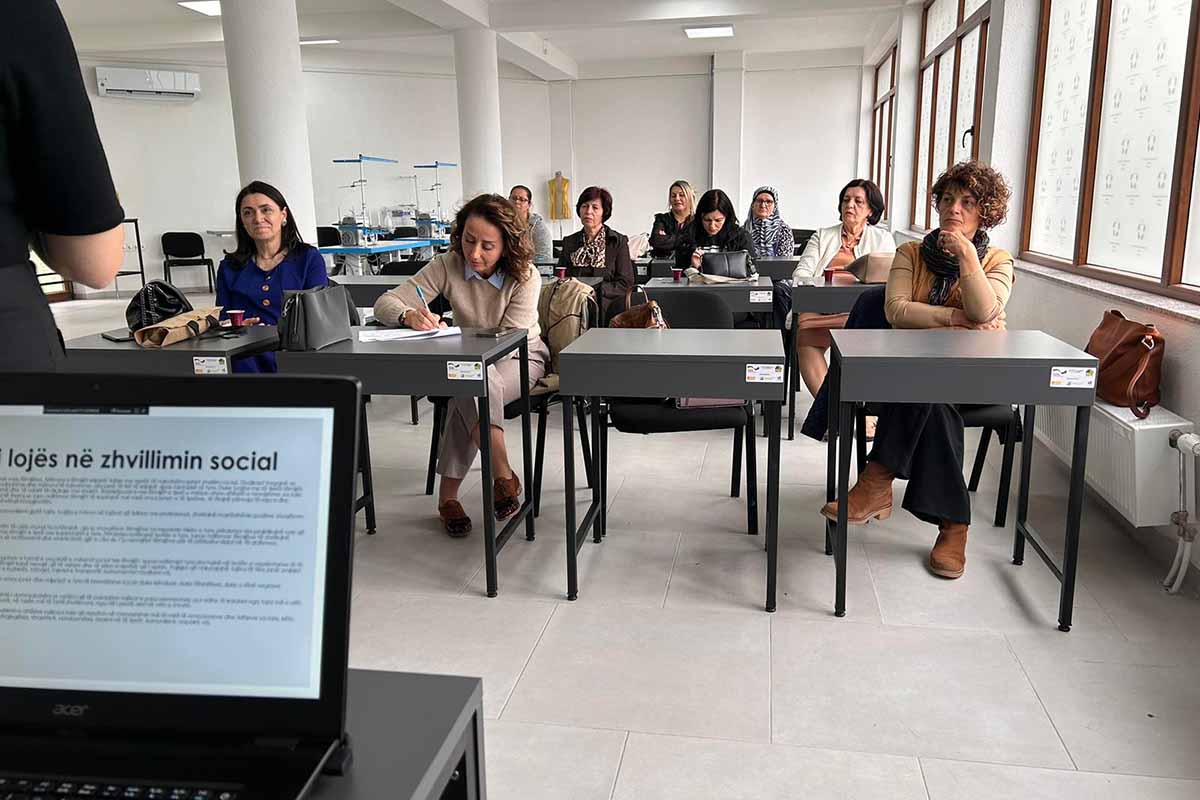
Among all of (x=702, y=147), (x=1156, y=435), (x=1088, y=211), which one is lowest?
(x=1156, y=435)

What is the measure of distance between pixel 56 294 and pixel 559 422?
28.7 ft

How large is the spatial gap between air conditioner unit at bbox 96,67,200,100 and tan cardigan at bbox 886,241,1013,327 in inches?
432

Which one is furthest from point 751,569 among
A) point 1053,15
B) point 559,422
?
point 1053,15

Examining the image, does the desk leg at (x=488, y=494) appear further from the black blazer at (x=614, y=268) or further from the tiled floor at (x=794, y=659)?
the black blazer at (x=614, y=268)

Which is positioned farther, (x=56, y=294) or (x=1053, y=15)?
(x=56, y=294)

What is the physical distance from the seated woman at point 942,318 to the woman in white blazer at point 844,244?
148 cm

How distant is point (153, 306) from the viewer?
2998 millimetres

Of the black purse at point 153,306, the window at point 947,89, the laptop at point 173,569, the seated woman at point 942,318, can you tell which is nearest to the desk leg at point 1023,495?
the seated woman at point 942,318

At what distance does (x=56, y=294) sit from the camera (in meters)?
10.8

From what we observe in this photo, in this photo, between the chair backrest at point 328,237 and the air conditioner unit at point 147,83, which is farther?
the air conditioner unit at point 147,83

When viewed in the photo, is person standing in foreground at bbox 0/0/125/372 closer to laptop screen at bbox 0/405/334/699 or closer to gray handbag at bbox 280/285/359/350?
laptop screen at bbox 0/405/334/699

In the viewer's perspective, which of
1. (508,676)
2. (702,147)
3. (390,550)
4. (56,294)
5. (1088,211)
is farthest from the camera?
(702,147)

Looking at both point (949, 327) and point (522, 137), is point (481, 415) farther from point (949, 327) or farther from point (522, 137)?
point (522, 137)

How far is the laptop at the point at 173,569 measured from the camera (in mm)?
659
